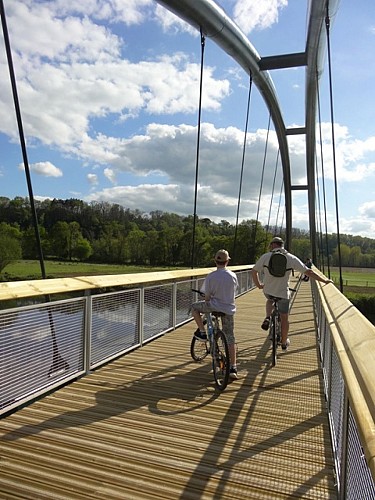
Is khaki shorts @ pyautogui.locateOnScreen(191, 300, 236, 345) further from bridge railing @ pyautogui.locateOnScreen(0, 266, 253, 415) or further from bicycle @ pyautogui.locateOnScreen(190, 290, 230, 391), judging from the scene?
bridge railing @ pyautogui.locateOnScreen(0, 266, 253, 415)

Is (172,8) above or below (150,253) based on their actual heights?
above

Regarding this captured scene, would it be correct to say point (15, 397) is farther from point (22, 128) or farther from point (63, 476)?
point (22, 128)

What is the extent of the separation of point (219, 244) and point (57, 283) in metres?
47.5

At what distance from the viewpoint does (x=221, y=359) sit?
410 cm

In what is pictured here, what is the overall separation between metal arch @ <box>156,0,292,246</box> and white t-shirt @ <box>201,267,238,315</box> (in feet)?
21.3

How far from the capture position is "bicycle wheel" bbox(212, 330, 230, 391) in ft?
12.9

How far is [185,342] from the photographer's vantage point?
234 inches

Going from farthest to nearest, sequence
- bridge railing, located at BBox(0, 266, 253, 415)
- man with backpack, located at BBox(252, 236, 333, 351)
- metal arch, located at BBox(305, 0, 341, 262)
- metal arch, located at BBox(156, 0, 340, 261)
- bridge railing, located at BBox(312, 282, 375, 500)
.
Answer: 1. metal arch, located at BBox(305, 0, 341, 262)
2. metal arch, located at BBox(156, 0, 340, 261)
3. man with backpack, located at BBox(252, 236, 333, 351)
4. bridge railing, located at BBox(0, 266, 253, 415)
5. bridge railing, located at BBox(312, 282, 375, 500)

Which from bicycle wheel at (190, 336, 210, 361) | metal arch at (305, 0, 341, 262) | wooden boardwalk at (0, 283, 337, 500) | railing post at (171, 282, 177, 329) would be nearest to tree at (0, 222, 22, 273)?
metal arch at (305, 0, 341, 262)

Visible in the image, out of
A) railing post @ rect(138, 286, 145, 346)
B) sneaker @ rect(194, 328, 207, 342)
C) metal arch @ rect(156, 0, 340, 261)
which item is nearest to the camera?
sneaker @ rect(194, 328, 207, 342)

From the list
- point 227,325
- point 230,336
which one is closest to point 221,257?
point 227,325

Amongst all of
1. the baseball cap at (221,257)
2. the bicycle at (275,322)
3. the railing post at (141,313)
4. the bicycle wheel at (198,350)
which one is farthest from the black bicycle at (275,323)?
the railing post at (141,313)

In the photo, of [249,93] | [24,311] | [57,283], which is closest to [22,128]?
[57,283]

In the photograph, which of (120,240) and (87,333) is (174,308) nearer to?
(87,333)
